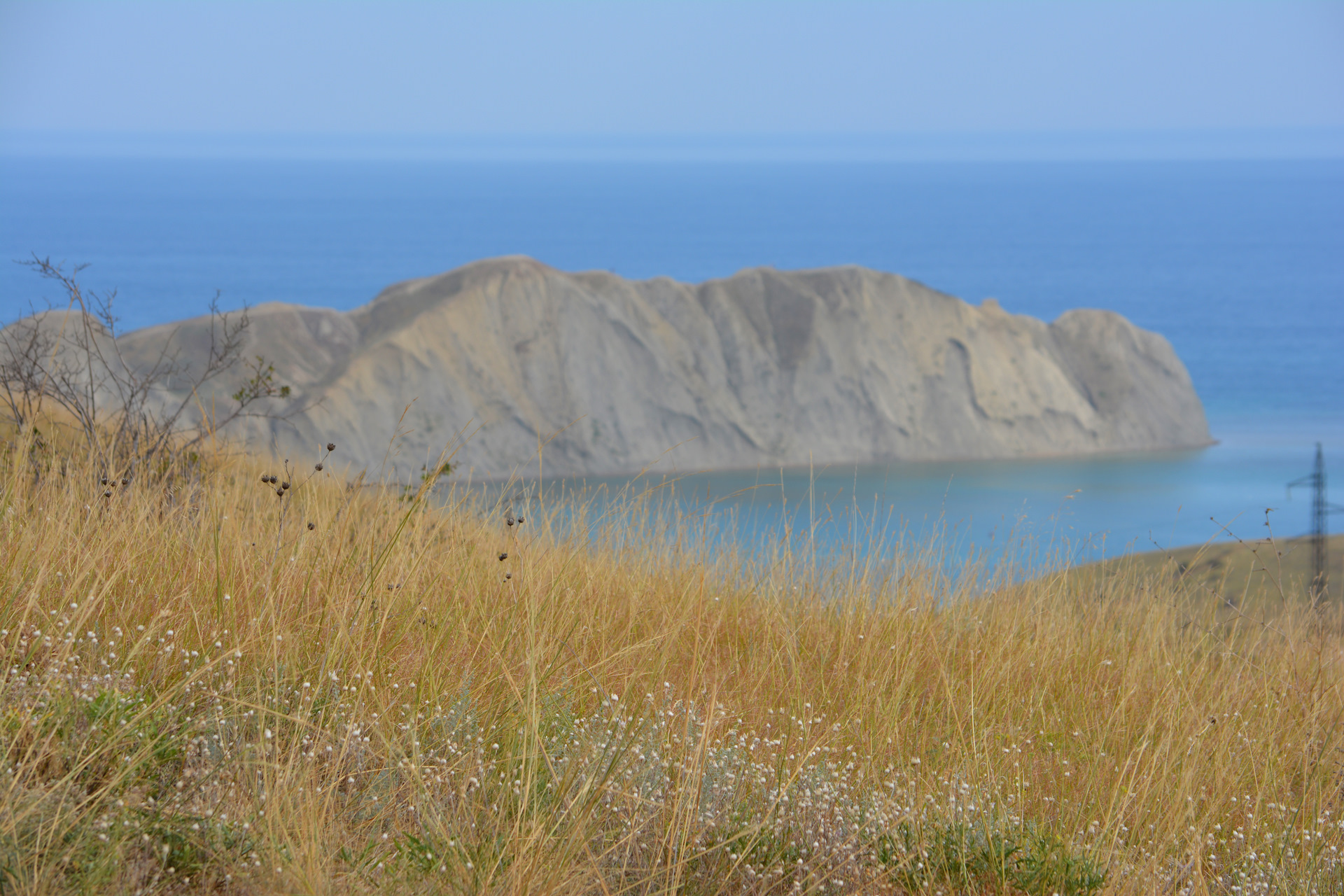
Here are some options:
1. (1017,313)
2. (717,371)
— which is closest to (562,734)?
(717,371)

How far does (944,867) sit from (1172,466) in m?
64.8

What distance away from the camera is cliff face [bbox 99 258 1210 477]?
5019cm

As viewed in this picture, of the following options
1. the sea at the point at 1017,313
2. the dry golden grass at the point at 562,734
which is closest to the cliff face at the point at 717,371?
the sea at the point at 1017,313

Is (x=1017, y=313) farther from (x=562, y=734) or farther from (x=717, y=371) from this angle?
(x=562, y=734)

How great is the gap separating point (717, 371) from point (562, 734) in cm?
→ 5706

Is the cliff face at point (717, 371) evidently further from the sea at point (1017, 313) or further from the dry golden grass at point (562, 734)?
the dry golden grass at point (562, 734)

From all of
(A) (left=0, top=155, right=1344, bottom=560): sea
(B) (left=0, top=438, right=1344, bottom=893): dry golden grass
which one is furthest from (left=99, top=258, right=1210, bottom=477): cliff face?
(B) (left=0, top=438, right=1344, bottom=893): dry golden grass

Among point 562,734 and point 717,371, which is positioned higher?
point 717,371

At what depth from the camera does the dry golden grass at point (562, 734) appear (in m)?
2.61

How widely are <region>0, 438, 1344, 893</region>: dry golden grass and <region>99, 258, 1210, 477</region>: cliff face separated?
43.3 metres

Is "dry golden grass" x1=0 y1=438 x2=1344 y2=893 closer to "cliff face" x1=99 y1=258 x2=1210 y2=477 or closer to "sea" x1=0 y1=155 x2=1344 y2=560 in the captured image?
"sea" x1=0 y1=155 x2=1344 y2=560

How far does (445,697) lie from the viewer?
3451 mm

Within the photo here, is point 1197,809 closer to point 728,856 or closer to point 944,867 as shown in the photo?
point 944,867

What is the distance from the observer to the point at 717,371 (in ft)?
197
